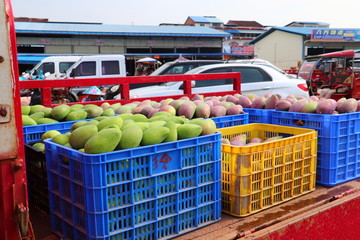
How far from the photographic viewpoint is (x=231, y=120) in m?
3.57

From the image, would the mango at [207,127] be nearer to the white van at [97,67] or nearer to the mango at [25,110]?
the mango at [25,110]

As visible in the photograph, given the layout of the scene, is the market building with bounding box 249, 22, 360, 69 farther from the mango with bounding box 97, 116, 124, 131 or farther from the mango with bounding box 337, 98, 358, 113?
the mango with bounding box 97, 116, 124, 131

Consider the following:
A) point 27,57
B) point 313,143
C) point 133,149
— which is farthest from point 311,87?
point 27,57

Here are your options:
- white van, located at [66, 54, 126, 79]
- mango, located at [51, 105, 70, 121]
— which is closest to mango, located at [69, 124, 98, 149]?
mango, located at [51, 105, 70, 121]

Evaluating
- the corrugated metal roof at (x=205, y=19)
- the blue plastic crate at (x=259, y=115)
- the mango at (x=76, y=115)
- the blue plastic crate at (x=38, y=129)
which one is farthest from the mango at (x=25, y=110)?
the corrugated metal roof at (x=205, y=19)

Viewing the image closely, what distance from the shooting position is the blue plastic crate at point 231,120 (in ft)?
11.5

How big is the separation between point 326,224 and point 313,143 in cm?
68

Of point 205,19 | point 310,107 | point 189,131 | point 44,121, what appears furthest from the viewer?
point 205,19

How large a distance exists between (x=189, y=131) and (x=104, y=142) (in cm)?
60

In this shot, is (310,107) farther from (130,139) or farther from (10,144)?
(10,144)

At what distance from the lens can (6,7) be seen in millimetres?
1445

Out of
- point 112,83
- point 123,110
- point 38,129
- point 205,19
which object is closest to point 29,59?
point 112,83

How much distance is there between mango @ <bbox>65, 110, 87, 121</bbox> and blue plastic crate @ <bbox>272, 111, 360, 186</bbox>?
6.48 feet

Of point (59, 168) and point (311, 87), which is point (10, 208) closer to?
point (59, 168)
